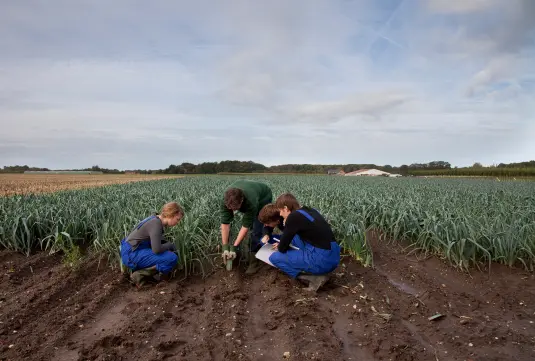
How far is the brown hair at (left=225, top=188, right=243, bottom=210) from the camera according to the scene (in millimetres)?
4246

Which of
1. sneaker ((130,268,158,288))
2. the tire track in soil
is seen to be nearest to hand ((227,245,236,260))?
sneaker ((130,268,158,288))

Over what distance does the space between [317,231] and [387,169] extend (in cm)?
9538

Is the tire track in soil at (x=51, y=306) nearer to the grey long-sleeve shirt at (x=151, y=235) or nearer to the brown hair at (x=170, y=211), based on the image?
the grey long-sleeve shirt at (x=151, y=235)

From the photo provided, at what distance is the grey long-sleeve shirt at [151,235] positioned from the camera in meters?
4.17

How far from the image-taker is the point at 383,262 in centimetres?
535

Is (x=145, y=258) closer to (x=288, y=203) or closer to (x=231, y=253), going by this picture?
(x=231, y=253)

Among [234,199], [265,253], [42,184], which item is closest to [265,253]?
[265,253]

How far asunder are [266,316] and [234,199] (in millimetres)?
1303

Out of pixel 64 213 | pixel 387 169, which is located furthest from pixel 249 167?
pixel 64 213

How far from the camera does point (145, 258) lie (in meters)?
4.29

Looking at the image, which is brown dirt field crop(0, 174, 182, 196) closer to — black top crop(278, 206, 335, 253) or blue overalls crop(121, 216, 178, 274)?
blue overalls crop(121, 216, 178, 274)

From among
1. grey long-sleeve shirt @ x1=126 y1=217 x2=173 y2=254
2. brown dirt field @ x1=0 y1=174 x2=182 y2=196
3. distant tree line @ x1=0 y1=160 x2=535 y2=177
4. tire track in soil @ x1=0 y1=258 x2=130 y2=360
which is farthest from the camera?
distant tree line @ x1=0 y1=160 x2=535 y2=177

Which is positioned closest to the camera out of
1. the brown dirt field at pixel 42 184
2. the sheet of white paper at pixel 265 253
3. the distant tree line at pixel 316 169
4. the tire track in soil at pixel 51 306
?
the tire track in soil at pixel 51 306

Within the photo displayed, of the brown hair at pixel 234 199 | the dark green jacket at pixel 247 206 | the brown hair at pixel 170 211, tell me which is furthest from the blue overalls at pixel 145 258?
the brown hair at pixel 234 199
